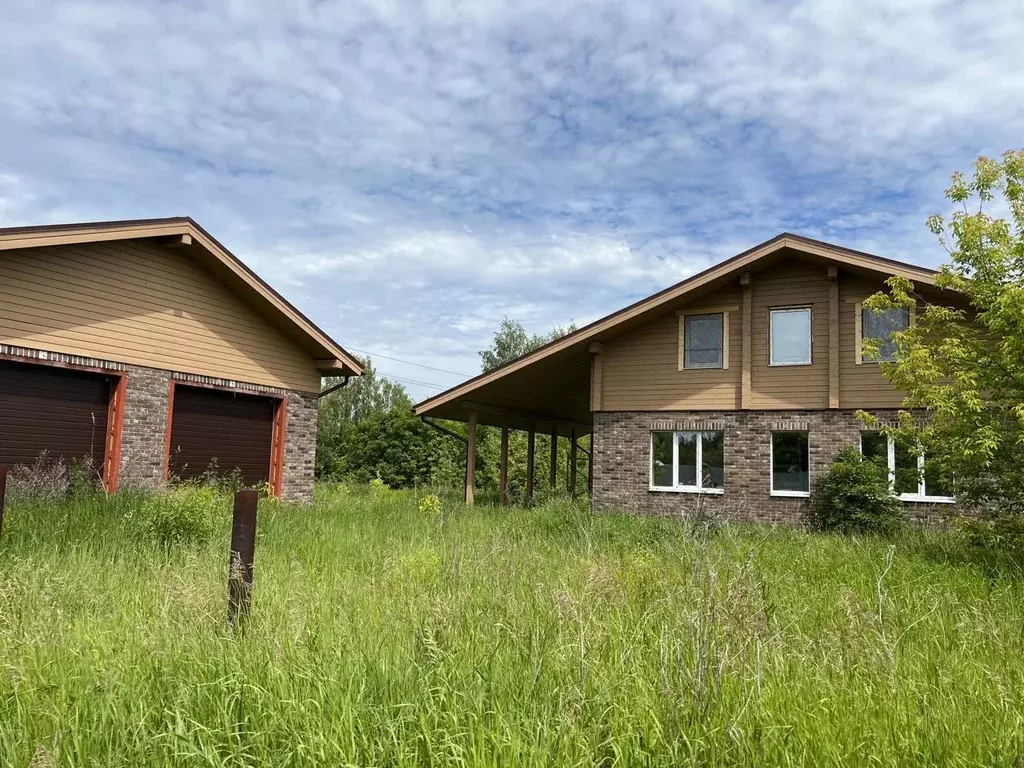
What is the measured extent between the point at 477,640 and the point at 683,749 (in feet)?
4.78

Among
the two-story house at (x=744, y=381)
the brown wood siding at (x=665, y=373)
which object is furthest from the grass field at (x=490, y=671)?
the brown wood siding at (x=665, y=373)

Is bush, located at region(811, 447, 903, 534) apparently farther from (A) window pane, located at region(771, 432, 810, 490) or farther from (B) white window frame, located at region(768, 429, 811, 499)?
(A) window pane, located at region(771, 432, 810, 490)

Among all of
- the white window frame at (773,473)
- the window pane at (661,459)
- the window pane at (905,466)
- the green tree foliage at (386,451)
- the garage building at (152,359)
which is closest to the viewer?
the garage building at (152,359)

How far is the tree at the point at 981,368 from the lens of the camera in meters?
8.88

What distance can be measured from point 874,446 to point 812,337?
2.68m

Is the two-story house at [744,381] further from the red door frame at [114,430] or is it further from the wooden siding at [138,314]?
the red door frame at [114,430]

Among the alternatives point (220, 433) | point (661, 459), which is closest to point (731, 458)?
point (661, 459)

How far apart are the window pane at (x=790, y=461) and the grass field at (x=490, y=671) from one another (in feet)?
30.8

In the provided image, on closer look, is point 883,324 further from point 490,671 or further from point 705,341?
point 490,671

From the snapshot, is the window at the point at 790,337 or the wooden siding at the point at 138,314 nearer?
the wooden siding at the point at 138,314

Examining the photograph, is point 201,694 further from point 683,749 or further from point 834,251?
point 834,251

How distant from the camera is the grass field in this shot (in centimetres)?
A: 316

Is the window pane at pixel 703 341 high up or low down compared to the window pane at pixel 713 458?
up

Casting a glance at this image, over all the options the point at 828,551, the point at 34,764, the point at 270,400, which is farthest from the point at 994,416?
the point at 270,400
